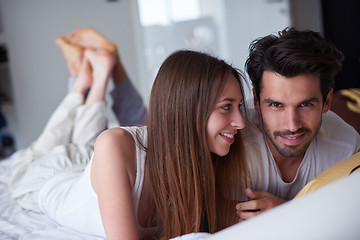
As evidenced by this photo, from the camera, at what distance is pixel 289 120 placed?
1114 millimetres

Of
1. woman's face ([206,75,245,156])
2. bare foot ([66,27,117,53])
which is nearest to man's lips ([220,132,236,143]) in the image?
woman's face ([206,75,245,156])

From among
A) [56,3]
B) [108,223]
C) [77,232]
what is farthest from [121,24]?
[108,223]

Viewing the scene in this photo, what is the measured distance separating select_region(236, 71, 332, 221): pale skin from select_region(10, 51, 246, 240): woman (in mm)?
93

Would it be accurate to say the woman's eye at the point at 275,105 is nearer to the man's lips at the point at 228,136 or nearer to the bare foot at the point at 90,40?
the man's lips at the point at 228,136

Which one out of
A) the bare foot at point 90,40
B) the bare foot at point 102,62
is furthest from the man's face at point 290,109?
the bare foot at point 90,40

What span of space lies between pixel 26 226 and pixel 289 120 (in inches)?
35.8

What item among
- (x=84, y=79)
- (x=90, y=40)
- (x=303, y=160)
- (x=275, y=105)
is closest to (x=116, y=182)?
(x=275, y=105)

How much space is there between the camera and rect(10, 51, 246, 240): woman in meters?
1.03

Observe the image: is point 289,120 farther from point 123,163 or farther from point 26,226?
point 26,226

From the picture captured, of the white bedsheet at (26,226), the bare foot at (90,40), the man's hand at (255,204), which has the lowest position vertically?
the white bedsheet at (26,226)

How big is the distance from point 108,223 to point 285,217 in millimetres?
531

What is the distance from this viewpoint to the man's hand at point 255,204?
1.10 metres

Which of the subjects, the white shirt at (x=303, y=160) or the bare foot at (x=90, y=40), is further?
the bare foot at (x=90, y=40)

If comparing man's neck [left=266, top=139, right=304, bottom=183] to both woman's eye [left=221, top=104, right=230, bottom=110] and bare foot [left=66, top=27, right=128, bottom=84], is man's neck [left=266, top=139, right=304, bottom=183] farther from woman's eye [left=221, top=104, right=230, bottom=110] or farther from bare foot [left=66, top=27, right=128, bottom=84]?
bare foot [left=66, top=27, right=128, bottom=84]
